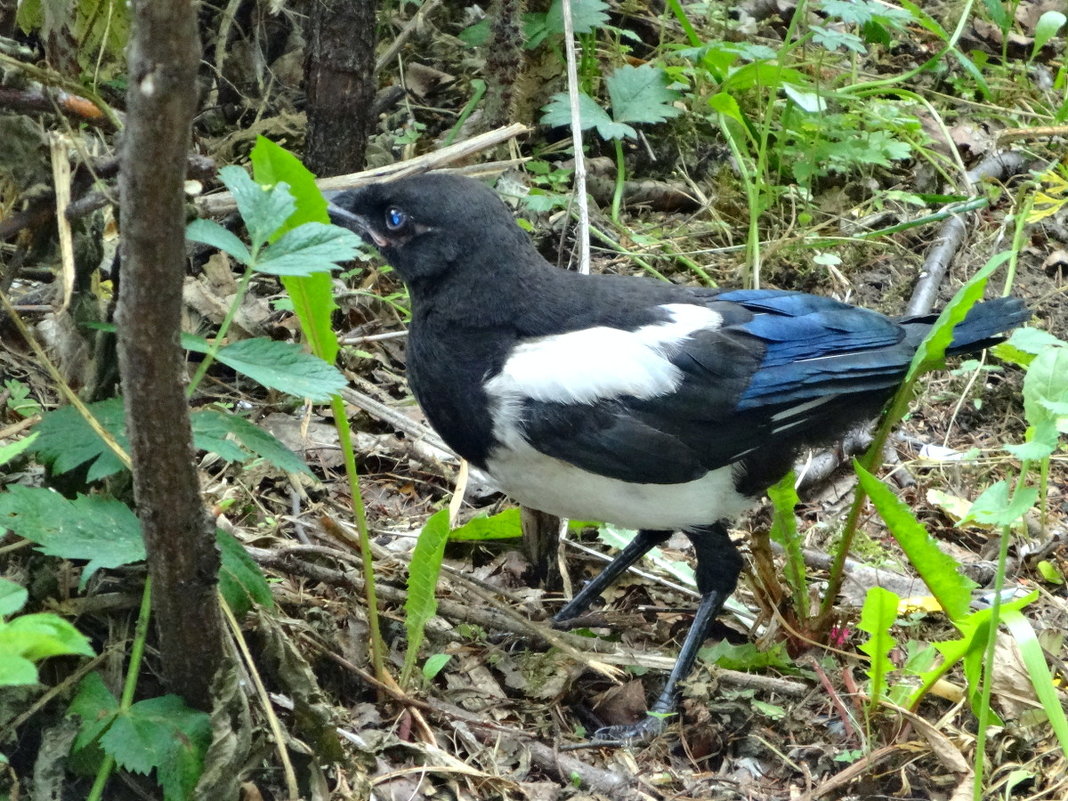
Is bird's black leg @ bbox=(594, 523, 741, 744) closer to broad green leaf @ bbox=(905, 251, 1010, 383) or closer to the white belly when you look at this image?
the white belly

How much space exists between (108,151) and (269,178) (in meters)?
0.35

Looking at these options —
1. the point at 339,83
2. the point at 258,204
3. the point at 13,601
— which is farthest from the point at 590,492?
the point at 339,83

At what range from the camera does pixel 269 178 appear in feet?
6.97

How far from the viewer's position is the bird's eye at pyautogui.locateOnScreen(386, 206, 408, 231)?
2848 millimetres

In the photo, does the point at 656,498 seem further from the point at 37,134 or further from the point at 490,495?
→ the point at 37,134

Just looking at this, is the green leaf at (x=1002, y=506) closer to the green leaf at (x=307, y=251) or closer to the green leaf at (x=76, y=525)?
the green leaf at (x=307, y=251)

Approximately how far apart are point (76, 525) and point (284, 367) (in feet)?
1.28

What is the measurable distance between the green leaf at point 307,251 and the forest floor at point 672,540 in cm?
37

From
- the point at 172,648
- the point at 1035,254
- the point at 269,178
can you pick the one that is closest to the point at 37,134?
the point at 269,178

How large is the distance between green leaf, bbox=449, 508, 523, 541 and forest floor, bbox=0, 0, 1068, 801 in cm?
6

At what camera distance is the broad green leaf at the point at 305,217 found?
6.95ft

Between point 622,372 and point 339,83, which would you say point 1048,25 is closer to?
point 339,83

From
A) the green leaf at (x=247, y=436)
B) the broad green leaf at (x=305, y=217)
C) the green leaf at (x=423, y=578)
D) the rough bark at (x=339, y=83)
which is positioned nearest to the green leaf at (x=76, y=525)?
the green leaf at (x=247, y=436)

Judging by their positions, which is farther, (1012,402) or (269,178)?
(1012,402)
